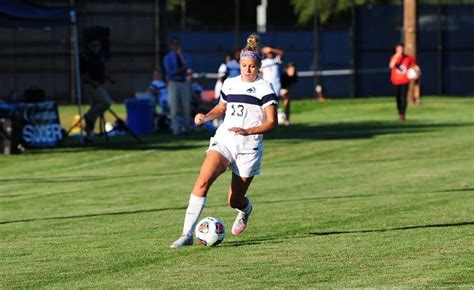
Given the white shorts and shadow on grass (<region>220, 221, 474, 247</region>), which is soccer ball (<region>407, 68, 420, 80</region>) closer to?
shadow on grass (<region>220, 221, 474, 247</region>)

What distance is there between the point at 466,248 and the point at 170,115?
2138 cm

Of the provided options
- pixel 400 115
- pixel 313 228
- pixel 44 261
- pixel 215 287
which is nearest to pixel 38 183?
pixel 313 228

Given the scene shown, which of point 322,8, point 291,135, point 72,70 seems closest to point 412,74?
point 291,135

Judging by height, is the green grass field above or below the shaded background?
below

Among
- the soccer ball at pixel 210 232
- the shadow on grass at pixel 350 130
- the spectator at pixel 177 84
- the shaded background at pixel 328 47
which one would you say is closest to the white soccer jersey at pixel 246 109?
the soccer ball at pixel 210 232

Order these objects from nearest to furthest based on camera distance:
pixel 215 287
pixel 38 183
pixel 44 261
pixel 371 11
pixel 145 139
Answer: pixel 215 287 → pixel 44 261 → pixel 38 183 → pixel 145 139 → pixel 371 11

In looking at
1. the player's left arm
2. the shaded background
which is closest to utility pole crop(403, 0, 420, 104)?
the shaded background

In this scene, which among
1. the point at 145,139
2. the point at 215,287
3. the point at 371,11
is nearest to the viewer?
the point at 215,287

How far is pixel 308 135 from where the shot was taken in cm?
3061

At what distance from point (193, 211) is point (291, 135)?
1830cm

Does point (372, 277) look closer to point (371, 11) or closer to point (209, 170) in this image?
point (209, 170)

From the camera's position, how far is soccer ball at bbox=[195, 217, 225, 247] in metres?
12.5

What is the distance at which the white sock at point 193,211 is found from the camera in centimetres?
1241

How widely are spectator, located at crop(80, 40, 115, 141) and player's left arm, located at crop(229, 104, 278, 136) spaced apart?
16351 millimetres
